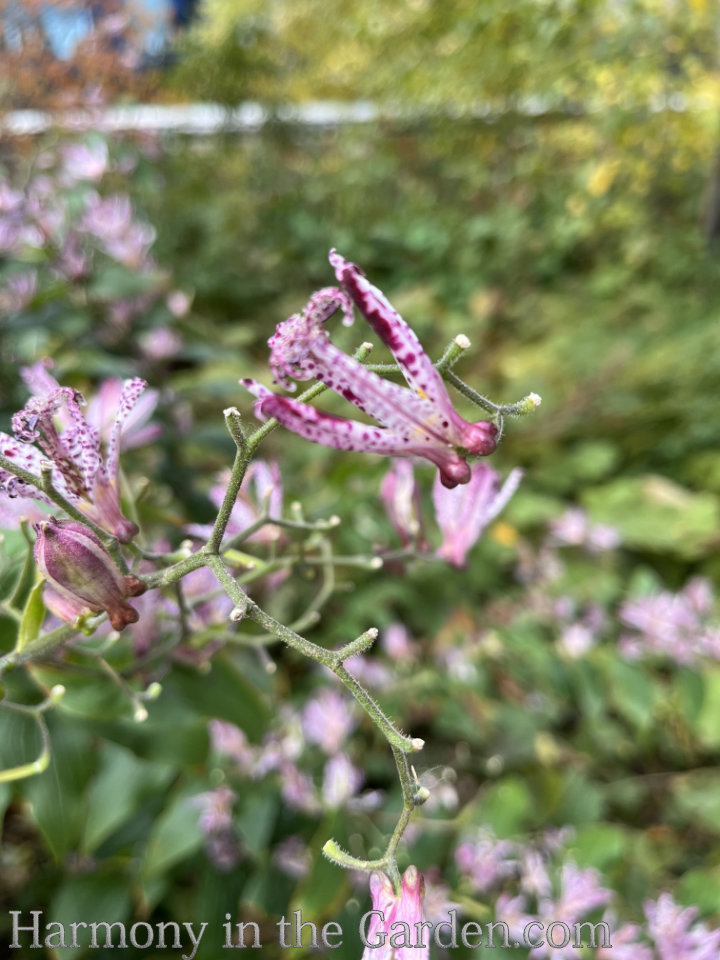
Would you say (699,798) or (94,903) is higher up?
(699,798)

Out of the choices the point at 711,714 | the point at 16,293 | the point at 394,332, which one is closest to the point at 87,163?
the point at 16,293

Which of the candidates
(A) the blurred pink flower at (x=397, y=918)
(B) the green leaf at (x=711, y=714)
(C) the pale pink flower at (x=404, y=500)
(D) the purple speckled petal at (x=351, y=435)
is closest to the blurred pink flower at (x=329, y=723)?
(C) the pale pink flower at (x=404, y=500)

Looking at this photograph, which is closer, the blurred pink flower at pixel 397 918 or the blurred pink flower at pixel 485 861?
the blurred pink flower at pixel 397 918

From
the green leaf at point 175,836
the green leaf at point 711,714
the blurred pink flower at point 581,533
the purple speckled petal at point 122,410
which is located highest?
the blurred pink flower at point 581,533

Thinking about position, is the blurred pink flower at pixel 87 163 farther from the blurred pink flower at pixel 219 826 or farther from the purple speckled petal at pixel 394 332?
the purple speckled petal at pixel 394 332

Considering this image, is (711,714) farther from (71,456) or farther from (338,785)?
(71,456)
